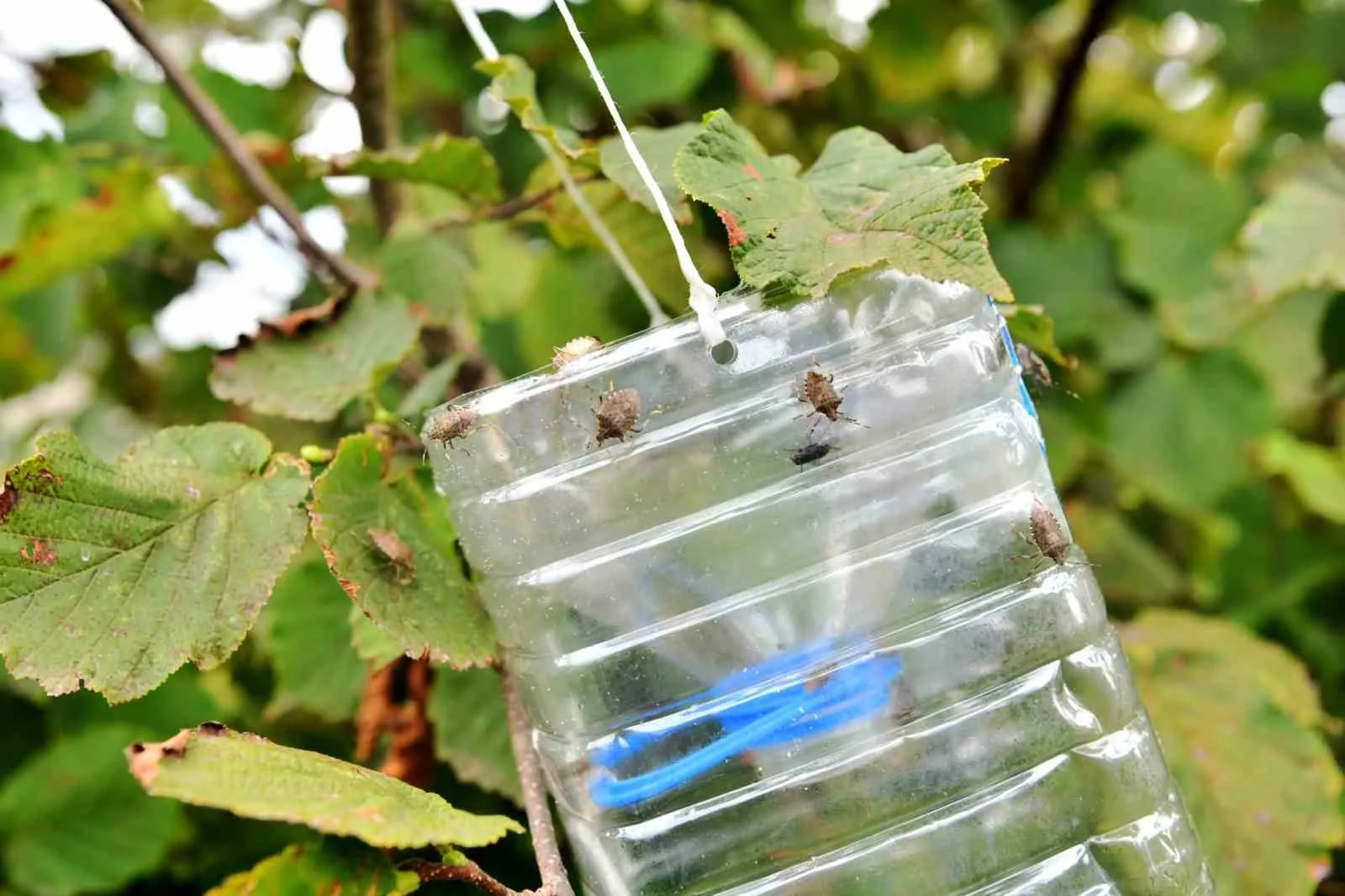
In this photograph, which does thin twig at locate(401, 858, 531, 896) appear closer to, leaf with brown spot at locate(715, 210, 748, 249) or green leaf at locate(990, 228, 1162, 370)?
leaf with brown spot at locate(715, 210, 748, 249)

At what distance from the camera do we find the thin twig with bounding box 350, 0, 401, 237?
115 centimetres

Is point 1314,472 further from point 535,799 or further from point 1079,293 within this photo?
point 535,799

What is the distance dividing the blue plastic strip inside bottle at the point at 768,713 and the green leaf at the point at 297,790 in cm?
9

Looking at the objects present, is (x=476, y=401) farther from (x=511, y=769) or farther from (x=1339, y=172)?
(x=1339, y=172)

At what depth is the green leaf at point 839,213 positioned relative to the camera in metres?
0.67

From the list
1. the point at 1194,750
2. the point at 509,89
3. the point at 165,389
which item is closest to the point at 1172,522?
the point at 1194,750

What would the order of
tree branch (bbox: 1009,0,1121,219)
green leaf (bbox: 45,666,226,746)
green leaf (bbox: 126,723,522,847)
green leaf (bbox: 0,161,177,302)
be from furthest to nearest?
1. tree branch (bbox: 1009,0,1121,219)
2. green leaf (bbox: 45,666,226,746)
3. green leaf (bbox: 0,161,177,302)
4. green leaf (bbox: 126,723,522,847)

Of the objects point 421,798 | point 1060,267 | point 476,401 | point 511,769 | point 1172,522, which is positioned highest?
point 476,401

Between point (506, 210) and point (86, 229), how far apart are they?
52 cm

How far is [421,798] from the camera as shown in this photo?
68 cm

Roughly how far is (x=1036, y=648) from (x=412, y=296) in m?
0.71

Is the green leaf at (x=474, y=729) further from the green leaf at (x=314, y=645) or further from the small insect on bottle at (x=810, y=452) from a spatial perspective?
the small insect on bottle at (x=810, y=452)

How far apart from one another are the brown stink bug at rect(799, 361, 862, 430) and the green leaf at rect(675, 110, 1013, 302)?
55mm

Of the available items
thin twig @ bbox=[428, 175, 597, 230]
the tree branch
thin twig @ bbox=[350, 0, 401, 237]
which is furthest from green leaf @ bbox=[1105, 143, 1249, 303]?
thin twig @ bbox=[350, 0, 401, 237]
